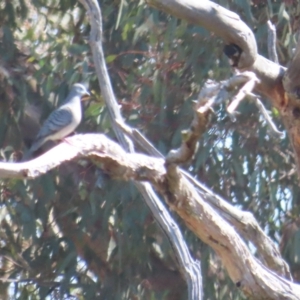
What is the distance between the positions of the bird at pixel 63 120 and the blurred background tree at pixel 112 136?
3.1 inches

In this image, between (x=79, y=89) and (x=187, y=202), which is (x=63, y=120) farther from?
(x=187, y=202)

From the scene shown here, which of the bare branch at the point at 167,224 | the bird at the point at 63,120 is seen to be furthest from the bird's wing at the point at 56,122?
the bare branch at the point at 167,224

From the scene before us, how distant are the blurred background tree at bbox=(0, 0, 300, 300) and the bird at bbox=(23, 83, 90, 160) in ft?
0.26

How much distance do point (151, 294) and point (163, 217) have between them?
2.06 meters

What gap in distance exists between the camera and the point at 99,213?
12.8ft

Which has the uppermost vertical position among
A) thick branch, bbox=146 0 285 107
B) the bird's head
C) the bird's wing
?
thick branch, bbox=146 0 285 107

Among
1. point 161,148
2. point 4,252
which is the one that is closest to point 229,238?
point 161,148

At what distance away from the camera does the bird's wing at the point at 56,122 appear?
147 inches

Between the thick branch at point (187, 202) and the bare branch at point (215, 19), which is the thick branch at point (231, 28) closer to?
the bare branch at point (215, 19)

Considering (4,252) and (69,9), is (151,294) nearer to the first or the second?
(4,252)

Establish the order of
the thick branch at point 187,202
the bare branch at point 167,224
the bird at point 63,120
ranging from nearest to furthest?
1. the thick branch at point 187,202
2. the bare branch at point 167,224
3. the bird at point 63,120

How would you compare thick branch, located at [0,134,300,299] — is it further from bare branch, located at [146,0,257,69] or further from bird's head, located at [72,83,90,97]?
bird's head, located at [72,83,90,97]

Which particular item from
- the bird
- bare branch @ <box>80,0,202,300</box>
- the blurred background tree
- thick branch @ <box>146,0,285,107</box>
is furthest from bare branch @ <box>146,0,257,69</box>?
the bird

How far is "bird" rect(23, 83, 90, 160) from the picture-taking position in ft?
12.2
